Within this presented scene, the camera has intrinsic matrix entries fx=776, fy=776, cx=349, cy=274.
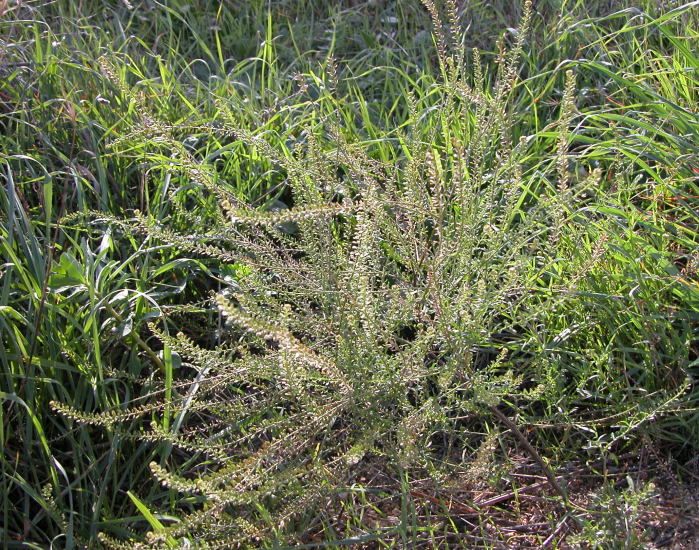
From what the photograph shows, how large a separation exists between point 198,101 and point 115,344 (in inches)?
→ 53.3

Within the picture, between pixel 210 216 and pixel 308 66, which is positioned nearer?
pixel 210 216

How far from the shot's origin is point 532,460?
2197 millimetres

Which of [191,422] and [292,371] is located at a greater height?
[292,371]

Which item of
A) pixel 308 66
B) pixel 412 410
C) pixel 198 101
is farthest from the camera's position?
pixel 308 66

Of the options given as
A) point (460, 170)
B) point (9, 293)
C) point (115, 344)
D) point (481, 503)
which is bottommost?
point (481, 503)

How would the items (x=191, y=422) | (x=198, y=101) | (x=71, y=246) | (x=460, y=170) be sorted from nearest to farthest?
(x=460, y=170), (x=191, y=422), (x=71, y=246), (x=198, y=101)

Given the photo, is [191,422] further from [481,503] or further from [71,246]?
[481,503]

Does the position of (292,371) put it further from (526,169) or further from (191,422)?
(526,169)

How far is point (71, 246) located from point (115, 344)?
0.47 meters

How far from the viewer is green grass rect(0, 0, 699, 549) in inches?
80.6

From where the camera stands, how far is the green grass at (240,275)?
205cm

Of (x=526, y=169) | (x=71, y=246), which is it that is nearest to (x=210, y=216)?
(x=71, y=246)

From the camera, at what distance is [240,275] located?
2.12 m

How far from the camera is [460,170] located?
1628 millimetres
